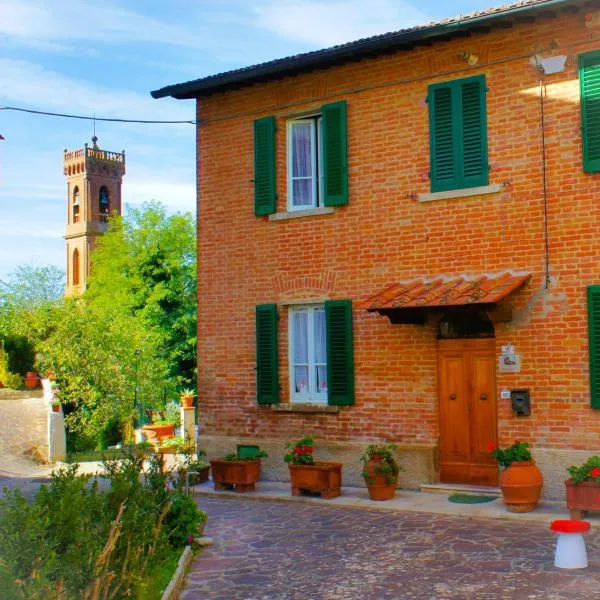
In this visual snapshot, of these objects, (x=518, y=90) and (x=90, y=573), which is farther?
(x=518, y=90)

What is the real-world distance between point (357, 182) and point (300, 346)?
9.06 ft

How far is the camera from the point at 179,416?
24.0 metres

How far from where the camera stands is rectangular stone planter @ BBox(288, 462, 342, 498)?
11.9 metres

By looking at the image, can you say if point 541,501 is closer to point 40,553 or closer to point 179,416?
point 40,553

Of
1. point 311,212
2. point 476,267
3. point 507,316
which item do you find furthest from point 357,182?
point 507,316

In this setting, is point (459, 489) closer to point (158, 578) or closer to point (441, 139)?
point (441, 139)

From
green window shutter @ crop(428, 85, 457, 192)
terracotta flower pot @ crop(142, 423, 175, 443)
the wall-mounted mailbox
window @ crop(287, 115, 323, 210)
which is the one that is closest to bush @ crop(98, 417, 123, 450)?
terracotta flower pot @ crop(142, 423, 175, 443)

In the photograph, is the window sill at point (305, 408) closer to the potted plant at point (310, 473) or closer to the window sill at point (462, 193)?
the potted plant at point (310, 473)

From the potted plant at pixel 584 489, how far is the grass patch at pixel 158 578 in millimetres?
4532

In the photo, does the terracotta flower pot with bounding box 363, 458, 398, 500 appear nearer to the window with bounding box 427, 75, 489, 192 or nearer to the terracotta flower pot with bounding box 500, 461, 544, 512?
the terracotta flower pot with bounding box 500, 461, 544, 512

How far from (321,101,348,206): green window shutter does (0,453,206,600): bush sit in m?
5.79

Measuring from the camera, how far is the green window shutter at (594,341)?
10.7m

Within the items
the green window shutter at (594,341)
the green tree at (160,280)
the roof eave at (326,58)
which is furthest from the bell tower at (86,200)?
the green window shutter at (594,341)

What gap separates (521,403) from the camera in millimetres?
11258
